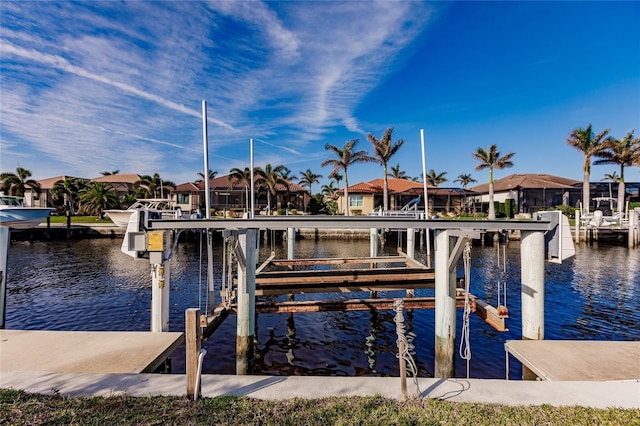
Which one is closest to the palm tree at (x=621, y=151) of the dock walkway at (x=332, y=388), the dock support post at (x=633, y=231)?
the dock support post at (x=633, y=231)

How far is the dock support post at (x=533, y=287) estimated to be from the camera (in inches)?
304

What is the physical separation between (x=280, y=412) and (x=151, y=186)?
60804 millimetres

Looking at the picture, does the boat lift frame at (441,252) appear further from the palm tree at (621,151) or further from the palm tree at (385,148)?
the palm tree at (621,151)

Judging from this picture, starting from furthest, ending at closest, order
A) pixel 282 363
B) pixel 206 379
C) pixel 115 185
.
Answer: pixel 115 185 → pixel 282 363 → pixel 206 379

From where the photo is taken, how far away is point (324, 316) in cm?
1409

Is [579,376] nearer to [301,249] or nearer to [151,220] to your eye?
[151,220]

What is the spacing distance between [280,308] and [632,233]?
4462 cm

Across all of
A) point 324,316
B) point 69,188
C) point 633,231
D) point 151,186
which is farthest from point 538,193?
point 69,188

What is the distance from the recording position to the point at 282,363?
9773 mm

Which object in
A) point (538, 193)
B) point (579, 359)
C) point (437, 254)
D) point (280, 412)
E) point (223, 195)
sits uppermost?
point (538, 193)

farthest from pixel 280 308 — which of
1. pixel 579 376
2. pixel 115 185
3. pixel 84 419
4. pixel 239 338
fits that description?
pixel 115 185

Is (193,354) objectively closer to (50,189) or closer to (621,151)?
(621,151)

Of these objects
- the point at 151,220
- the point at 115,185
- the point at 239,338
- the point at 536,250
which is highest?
the point at 115,185

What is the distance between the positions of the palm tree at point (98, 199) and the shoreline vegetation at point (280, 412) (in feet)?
189
